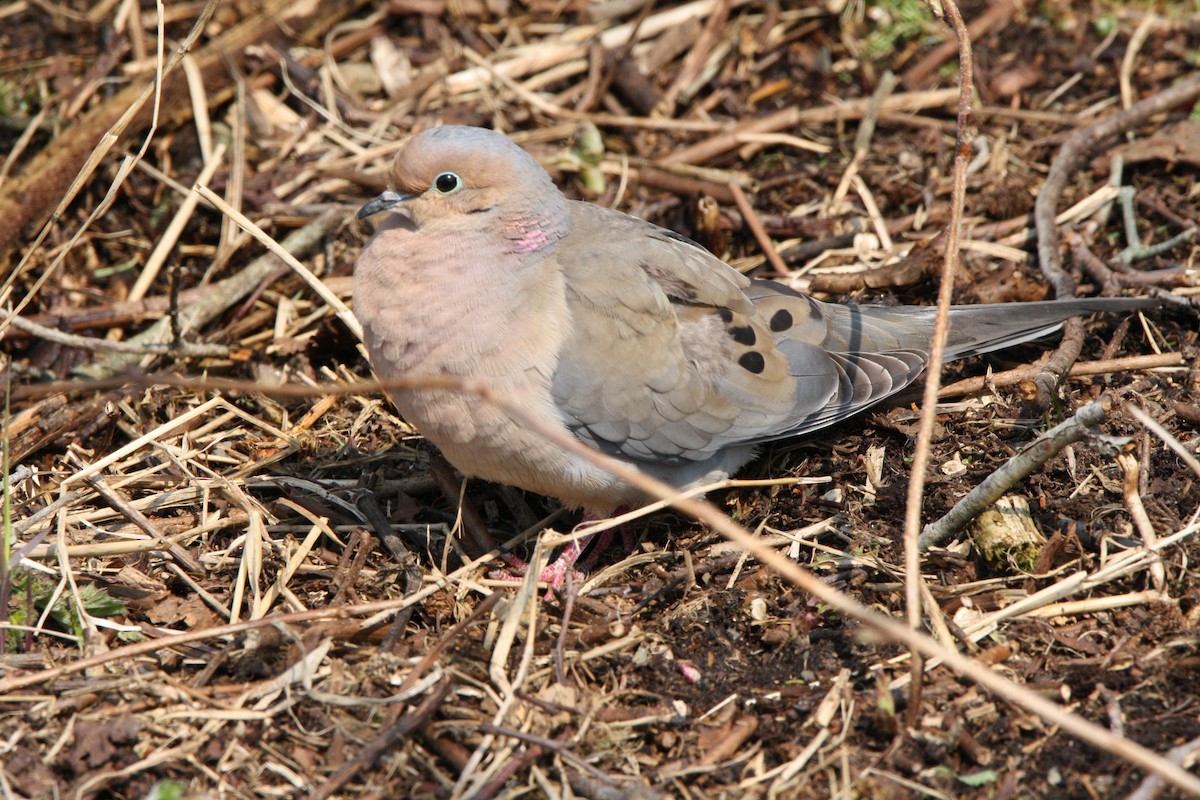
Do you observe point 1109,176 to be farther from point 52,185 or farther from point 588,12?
point 52,185

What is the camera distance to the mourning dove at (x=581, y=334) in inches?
151

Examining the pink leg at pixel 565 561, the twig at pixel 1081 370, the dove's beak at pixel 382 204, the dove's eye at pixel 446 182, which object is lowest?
the pink leg at pixel 565 561

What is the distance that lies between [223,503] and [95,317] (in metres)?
1.54

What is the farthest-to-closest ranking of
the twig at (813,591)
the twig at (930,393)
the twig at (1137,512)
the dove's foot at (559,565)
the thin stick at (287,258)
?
the thin stick at (287,258)
the dove's foot at (559,565)
the twig at (1137,512)
the twig at (930,393)
the twig at (813,591)

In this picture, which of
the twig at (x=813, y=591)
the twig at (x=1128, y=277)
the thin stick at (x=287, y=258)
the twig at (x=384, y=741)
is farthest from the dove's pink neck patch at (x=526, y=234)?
the twig at (x=1128, y=277)

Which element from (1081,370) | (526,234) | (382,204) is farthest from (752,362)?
(382,204)

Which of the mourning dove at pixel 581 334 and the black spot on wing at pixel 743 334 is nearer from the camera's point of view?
the mourning dove at pixel 581 334

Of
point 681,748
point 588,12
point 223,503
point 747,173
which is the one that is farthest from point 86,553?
point 588,12

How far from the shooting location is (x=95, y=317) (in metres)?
5.30

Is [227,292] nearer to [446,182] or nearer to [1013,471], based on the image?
[446,182]

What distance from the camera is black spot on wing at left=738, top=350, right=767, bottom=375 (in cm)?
421

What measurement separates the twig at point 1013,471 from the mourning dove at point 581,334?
66 cm

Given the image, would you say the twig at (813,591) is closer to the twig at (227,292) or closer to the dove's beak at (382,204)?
the dove's beak at (382,204)

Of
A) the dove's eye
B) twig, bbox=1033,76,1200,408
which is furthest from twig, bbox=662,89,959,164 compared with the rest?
the dove's eye
